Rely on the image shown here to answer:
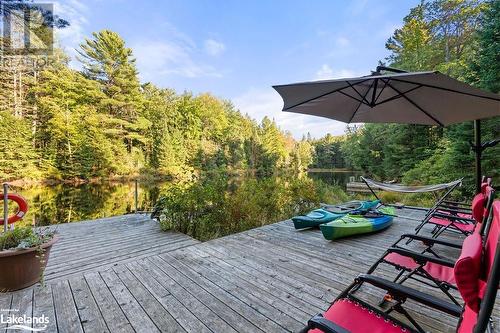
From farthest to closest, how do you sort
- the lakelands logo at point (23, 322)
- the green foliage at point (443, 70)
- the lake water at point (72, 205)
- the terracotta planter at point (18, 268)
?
the lake water at point (72, 205) < the green foliage at point (443, 70) < the terracotta planter at point (18, 268) < the lakelands logo at point (23, 322)

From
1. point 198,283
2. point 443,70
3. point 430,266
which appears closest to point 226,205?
point 198,283

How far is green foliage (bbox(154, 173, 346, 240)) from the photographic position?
4355 millimetres

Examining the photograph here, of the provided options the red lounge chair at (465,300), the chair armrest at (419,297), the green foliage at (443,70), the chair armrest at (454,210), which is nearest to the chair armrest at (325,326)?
the red lounge chair at (465,300)

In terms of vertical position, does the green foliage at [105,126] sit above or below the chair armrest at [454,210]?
above

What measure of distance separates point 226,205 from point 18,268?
302 cm

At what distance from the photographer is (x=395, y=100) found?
10.3ft

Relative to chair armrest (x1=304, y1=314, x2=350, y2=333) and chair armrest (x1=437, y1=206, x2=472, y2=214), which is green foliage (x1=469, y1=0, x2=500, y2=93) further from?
chair armrest (x1=304, y1=314, x2=350, y2=333)

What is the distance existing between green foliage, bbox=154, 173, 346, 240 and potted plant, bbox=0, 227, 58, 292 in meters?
2.08

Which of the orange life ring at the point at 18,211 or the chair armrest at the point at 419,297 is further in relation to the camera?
the orange life ring at the point at 18,211

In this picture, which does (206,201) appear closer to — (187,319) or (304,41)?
(187,319)

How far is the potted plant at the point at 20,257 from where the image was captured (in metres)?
2.17

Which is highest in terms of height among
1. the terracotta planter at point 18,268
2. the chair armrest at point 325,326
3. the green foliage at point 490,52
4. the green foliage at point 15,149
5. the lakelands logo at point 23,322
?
the green foliage at point 490,52

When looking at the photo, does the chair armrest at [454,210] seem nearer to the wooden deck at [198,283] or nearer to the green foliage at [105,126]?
the wooden deck at [198,283]

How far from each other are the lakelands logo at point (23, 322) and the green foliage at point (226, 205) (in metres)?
2.41
